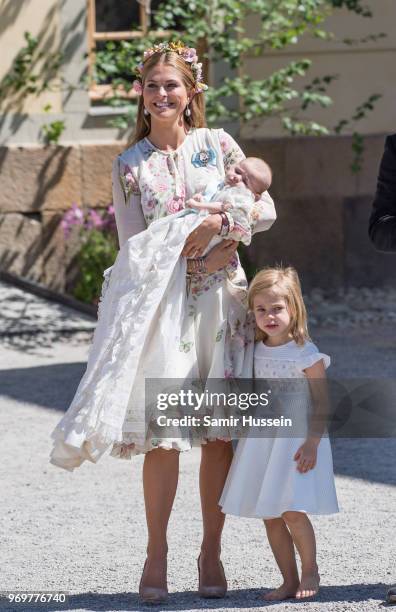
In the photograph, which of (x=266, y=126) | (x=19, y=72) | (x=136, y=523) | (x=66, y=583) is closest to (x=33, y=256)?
(x=19, y=72)

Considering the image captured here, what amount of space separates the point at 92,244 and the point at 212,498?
20.9 feet

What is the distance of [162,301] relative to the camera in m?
3.98

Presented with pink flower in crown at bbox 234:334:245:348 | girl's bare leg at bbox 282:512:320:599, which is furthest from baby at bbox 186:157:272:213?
girl's bare leg at bbox 282:512:320:599

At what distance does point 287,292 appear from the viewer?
4.02 meters

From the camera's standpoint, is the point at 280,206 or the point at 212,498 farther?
the point at 280,206

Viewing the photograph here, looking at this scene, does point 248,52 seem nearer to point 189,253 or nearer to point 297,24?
point 297,24

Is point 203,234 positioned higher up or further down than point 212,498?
higher up

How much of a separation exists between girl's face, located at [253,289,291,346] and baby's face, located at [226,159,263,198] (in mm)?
314

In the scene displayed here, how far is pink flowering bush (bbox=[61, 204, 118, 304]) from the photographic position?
10.2 m

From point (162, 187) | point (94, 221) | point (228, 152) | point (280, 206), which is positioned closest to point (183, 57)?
point (228, 152)

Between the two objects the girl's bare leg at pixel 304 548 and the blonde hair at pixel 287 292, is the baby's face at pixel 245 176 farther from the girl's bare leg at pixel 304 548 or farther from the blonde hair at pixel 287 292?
the girl's bare leg at pixel 304 548

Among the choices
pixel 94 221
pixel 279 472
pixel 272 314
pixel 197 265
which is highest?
pixel 197 265

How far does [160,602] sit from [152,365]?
2.26ft

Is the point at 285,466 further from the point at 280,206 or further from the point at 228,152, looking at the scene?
the point at 280,206
